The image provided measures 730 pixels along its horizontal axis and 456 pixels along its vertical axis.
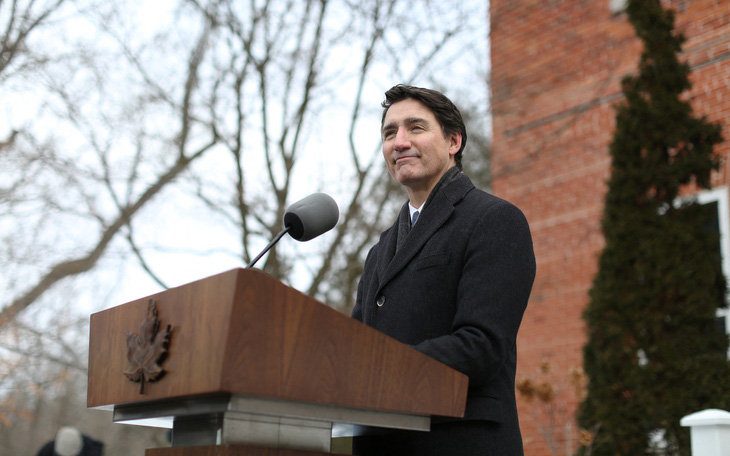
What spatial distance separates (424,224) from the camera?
2.23 m

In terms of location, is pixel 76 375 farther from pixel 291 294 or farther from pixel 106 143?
pixel 291 294

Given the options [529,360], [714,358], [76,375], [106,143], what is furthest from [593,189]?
[76,375]

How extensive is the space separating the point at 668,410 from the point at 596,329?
3.27ft

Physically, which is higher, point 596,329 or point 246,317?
point 596,329

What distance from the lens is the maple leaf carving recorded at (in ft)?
5.13

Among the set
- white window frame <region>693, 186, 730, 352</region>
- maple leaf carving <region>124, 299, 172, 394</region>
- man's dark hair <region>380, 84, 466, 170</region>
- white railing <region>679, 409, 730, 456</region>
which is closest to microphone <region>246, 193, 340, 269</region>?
man's dark hair <region>380, 84, 466, 170</region>

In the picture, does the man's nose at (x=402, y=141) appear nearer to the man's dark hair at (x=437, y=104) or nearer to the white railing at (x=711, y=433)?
the man's dark hair at (x=437, y=104)

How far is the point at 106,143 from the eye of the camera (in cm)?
981

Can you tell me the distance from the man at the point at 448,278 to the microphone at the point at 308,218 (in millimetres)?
225

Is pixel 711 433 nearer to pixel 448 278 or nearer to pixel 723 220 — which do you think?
pixel 448 278

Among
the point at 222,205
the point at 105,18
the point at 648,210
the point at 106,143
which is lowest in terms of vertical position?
the point at 648,210

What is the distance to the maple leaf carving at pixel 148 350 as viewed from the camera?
1562 millimetres

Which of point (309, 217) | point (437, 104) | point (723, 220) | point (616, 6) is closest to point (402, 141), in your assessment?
point (437, 104)

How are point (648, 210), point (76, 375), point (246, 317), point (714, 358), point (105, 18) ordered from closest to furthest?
point (246, 317), point (714, 358), point (648, 210), point (105, 18), point (76, 375)
